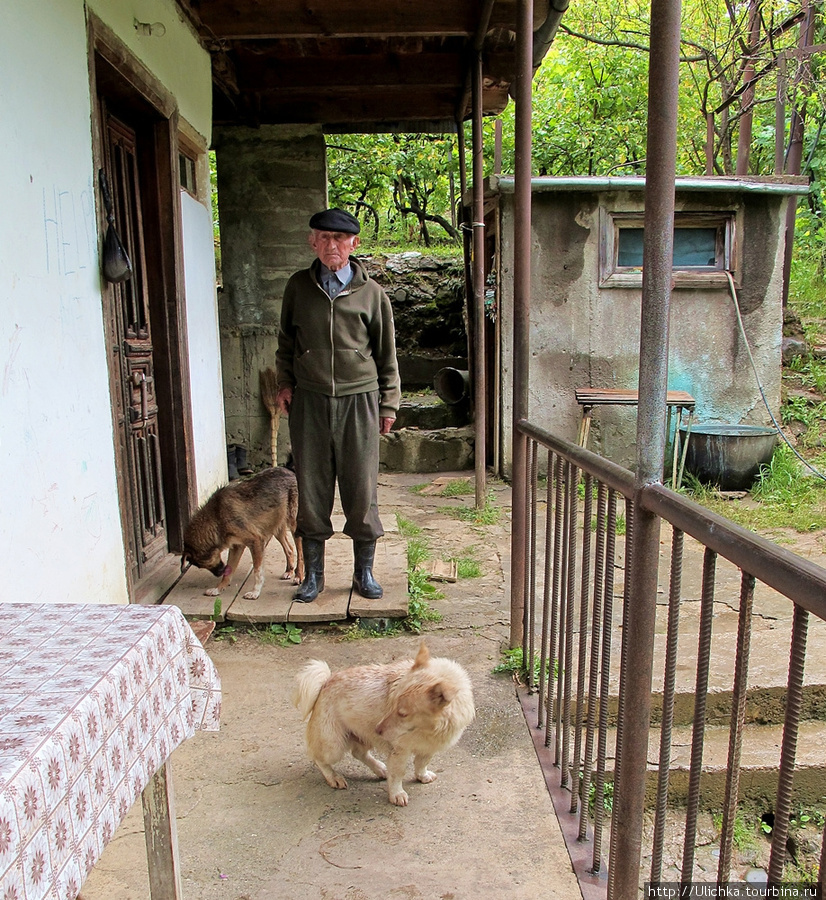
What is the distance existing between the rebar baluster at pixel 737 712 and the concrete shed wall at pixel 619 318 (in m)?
6.11

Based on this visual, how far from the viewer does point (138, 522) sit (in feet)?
14.4

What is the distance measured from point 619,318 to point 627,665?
20.3 ft

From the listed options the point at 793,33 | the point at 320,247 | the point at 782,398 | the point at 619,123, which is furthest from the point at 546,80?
the point at 320,247

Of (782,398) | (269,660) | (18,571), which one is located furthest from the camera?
(782,398)

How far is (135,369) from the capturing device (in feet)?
14.7

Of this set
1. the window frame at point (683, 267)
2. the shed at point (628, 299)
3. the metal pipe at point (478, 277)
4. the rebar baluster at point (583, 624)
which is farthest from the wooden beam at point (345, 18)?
the rebar baluster at point (583, 624)

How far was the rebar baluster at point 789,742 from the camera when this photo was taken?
116 centimetres

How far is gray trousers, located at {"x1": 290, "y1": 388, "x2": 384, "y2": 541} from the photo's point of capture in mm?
3977

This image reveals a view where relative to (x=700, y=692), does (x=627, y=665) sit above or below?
below

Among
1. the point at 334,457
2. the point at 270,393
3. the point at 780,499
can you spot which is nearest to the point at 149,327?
the point at 334,457

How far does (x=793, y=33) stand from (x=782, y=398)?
19.7ft

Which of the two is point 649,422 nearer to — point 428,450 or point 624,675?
point 624,675

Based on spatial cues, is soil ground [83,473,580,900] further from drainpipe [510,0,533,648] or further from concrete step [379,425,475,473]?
concrete step [379,425,475,473]

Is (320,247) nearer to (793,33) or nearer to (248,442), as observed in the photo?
(248,442)
